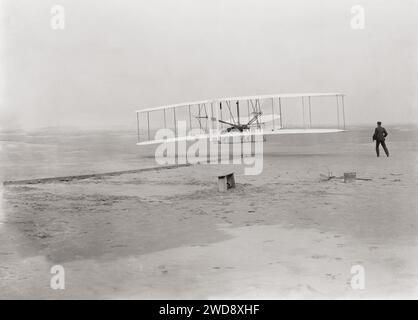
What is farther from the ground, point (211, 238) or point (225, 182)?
point (225, 182)

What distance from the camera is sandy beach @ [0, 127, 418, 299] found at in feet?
17.8

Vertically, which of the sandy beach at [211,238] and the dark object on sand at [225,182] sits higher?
the dark object on sand at [225,182]

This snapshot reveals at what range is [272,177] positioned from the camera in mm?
13891

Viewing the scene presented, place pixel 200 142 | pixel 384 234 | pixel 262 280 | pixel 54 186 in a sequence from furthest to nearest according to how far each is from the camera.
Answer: pixel 200 142
pixel 54 186
pixel 384 234
pixel 262 280

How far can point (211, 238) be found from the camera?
24.0 ft

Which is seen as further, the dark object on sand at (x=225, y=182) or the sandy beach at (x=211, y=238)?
the dark object on sand at (x=225, y=182)

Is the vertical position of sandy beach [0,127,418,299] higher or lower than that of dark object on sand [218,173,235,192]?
lower

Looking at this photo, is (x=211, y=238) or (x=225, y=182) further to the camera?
(x=225, y=182)

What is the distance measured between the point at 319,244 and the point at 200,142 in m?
28.0

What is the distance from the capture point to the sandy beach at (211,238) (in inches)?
214

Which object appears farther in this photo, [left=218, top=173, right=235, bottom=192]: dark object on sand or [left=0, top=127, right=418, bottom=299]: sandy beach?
[left=218, top=173, right=235, bottom=192]: dark object on sand
